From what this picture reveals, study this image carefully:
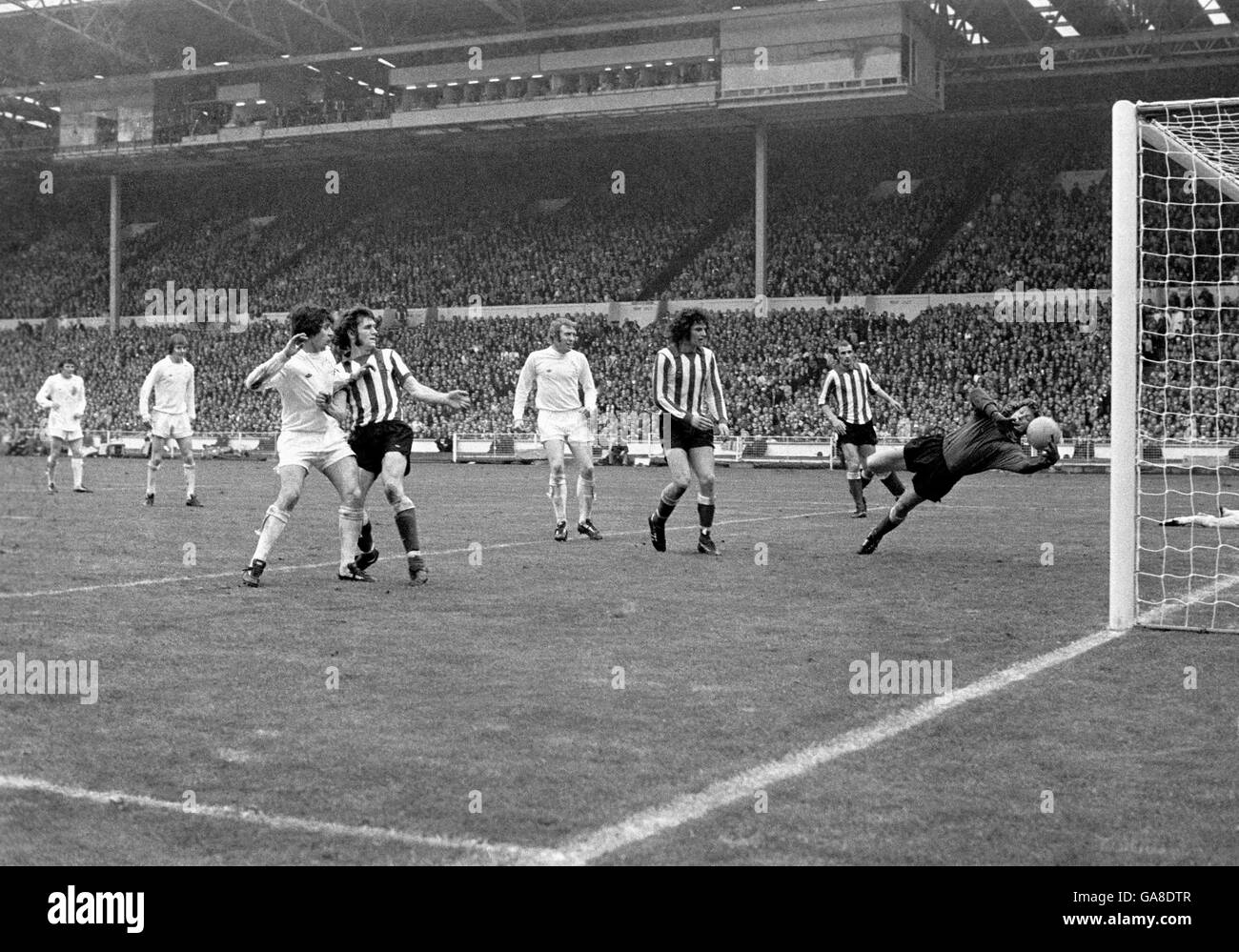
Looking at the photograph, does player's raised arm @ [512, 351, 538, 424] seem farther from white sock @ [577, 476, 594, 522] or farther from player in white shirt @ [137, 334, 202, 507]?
player in white shirt @ [137, 334, 202, 507]

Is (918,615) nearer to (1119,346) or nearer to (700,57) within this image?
(1119,346)

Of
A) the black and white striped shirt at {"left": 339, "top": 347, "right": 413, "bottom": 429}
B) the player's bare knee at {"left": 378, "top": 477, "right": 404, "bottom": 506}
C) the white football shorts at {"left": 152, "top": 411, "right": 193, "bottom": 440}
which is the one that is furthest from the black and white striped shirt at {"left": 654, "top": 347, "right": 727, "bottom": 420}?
the white football shorts at {"left": 152, "top": 411, "right": 193, "bottom": 440}

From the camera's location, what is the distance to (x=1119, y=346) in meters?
7.31

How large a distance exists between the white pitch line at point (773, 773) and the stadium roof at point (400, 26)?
3477 cm

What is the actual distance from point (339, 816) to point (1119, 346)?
201 inches

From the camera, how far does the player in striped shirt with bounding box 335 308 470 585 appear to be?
927 cm

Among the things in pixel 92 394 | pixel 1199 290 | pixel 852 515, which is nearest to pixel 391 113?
pixel 92 394

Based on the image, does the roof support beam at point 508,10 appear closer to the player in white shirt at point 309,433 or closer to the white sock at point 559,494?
the white sock at point 559,494

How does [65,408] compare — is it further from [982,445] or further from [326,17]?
[326,17]

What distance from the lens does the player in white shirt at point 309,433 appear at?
8.97 m

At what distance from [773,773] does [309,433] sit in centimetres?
561

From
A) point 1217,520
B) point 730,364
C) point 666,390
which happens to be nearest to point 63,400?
point 666,390

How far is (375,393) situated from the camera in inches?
371

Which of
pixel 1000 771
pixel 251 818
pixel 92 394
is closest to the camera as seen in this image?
pixel 251 818
